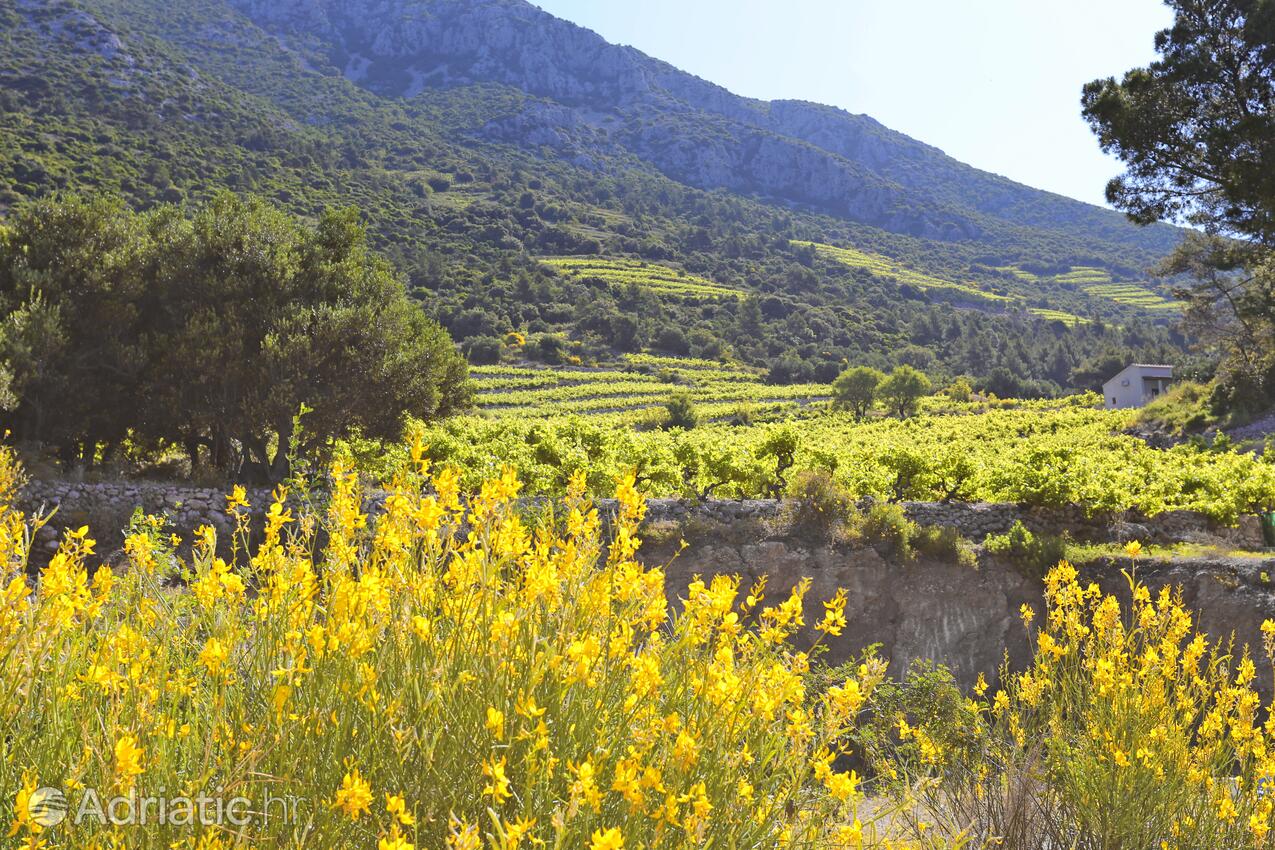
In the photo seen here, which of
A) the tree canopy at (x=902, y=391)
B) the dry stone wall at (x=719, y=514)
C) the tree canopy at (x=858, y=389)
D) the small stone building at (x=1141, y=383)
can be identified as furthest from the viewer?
the tree canopy at (x=858, y=389)

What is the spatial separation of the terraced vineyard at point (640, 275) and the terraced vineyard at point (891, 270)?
30.1m

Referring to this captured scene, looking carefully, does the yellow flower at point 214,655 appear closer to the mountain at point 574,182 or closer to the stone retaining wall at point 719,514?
the stone retaining wall at point 719,514

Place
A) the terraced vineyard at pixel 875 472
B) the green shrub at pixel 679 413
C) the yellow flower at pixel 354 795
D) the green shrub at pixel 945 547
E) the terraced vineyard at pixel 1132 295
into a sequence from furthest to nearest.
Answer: the terraced vineyard at pixel 1132 295 → the green shrub at pixel 679 413 → the terraced vineyard at pixel 875 472 → the green shrub at pixel 945 547 → the yellow flower at pixel 354 795

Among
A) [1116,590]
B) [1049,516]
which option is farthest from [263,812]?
[1049,516]

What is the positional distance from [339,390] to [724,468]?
5.36 metres

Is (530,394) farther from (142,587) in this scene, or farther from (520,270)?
(142,587)

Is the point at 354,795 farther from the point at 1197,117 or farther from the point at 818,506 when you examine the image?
the point at 1197,117

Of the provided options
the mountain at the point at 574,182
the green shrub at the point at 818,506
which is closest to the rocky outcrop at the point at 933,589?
the green shrub at the point at 818,506

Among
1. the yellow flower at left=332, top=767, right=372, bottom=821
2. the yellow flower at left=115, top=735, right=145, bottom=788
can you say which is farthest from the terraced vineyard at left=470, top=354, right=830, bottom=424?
the yellow flower at left=115, top=735, right=145, bottom=788

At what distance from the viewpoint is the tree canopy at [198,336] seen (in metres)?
9.06

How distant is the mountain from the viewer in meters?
62.0

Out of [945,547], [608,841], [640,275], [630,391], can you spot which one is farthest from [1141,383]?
[640,275]

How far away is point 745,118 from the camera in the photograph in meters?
165

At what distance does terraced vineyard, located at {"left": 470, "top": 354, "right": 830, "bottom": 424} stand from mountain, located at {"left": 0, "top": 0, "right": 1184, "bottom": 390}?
507cm
